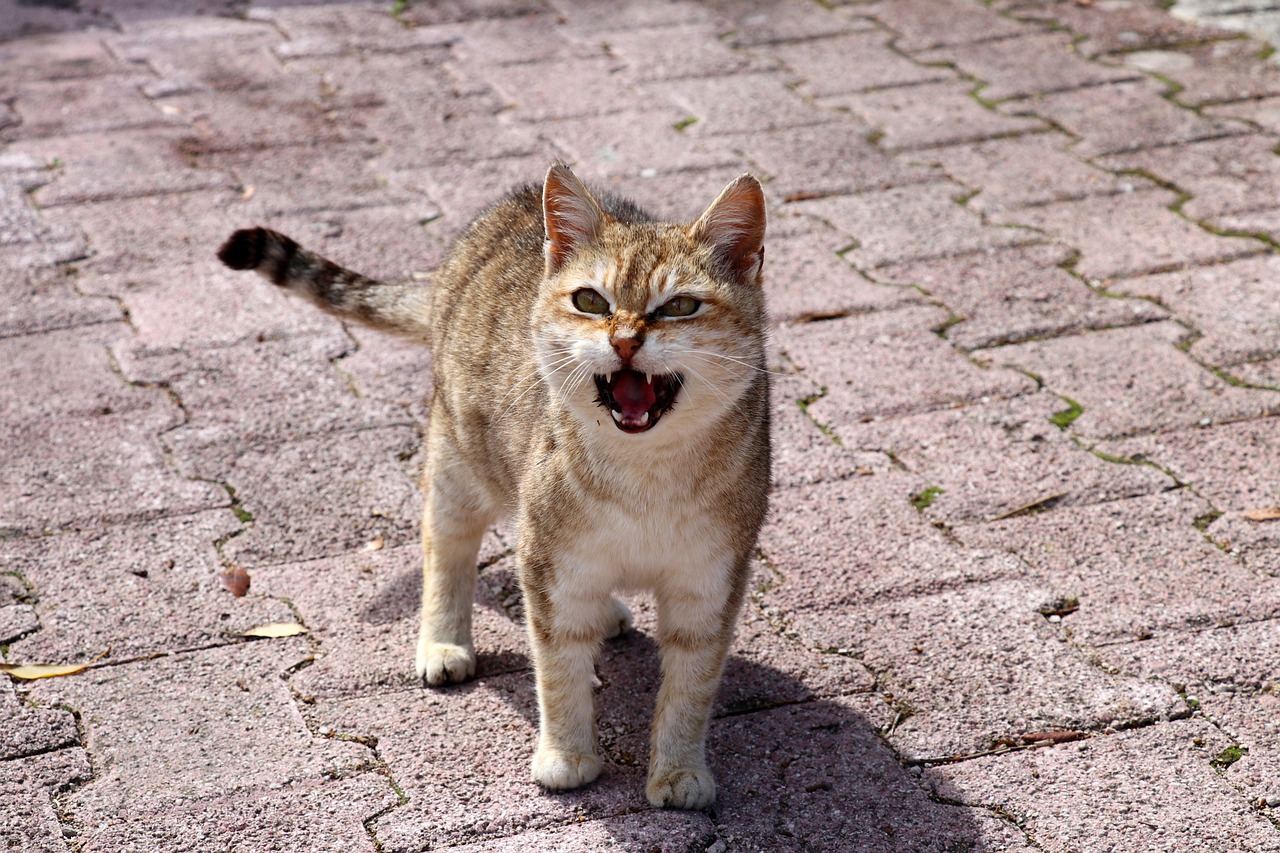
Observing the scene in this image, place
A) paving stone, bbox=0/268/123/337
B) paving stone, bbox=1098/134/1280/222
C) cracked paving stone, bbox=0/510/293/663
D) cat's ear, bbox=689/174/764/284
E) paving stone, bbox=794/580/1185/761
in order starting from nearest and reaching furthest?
cat's ear, bbox=689/174/764/284
paving stone, bbox=794/580/1185/761
cracked paving stone, bbox=0/510/293/663
paving stone, bbox=0/268/123/337
paving stone, bbox=1098/134/1280/222

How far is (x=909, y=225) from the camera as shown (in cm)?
578

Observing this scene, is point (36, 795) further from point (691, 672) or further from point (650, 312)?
point (650, 312)

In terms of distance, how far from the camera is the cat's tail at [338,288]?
3.88 meters

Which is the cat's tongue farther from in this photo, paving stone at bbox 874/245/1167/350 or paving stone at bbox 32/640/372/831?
paving stone at bbox 874/245/1167/350

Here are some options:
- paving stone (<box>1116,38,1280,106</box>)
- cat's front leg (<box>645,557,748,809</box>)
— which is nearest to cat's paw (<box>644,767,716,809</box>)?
cat's front leg (<box>645,557,748,809</box>)

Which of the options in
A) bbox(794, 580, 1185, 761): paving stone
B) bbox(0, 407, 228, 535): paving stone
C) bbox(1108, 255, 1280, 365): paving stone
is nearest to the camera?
bbox(794, 580, 1185, 761): paving stone

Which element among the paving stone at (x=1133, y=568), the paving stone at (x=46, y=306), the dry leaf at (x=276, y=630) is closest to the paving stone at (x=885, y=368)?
the paving stone at (x=1133, y=568)

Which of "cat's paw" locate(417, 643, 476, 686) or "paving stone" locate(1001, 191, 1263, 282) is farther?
"paving stone" locate(1001, 191, 1263, 282)

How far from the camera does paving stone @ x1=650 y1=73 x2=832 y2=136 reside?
261 inches

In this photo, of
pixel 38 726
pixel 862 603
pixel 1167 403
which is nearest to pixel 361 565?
pixel 38 726

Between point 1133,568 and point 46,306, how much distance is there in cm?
388

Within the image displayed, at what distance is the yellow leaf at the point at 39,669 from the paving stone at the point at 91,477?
621mm

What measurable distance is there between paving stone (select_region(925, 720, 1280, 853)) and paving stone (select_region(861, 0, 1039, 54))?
16.4ft

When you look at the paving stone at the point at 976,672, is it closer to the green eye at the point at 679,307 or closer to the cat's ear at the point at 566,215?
the green eye at the point at 679,307
